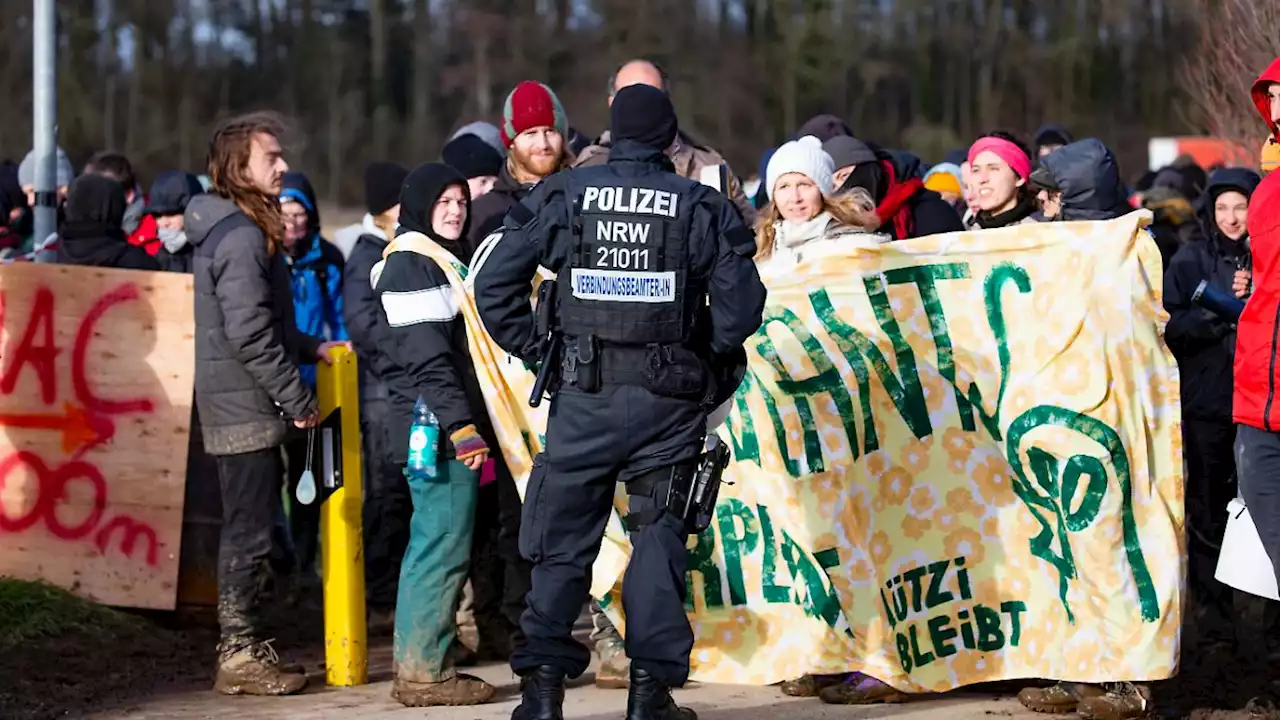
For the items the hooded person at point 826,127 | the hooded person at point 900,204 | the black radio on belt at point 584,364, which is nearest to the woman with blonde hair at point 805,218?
the hooded person at point 900,204

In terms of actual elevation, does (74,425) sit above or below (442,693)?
above

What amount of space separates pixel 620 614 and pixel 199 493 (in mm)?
2401

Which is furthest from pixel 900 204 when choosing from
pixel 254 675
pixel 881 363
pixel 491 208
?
pixel 254 675

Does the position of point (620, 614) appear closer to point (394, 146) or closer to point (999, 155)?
point (999, 155)

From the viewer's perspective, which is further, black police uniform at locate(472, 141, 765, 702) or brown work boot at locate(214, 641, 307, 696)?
brown work boot at locate(214, 641, 307, 696)

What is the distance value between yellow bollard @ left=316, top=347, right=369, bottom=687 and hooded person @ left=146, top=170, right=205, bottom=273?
9.13ft

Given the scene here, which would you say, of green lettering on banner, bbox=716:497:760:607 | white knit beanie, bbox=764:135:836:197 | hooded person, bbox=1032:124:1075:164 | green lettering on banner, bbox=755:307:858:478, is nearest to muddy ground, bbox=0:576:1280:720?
green lettering on banner, bbox=716:497:760:607

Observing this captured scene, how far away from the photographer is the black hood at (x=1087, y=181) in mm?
6820

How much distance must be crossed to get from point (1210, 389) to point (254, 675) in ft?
13.5

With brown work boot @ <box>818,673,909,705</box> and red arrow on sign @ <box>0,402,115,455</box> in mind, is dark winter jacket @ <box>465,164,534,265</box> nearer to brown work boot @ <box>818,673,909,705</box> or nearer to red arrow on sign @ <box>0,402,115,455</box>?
red arrow on sign @ <box>0,402,115,455</box>

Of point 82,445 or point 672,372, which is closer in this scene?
point 672,372

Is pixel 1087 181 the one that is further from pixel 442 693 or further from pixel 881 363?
Answer: pixel 442 693

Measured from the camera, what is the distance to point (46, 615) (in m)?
7.80

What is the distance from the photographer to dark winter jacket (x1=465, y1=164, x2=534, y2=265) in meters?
7.86
